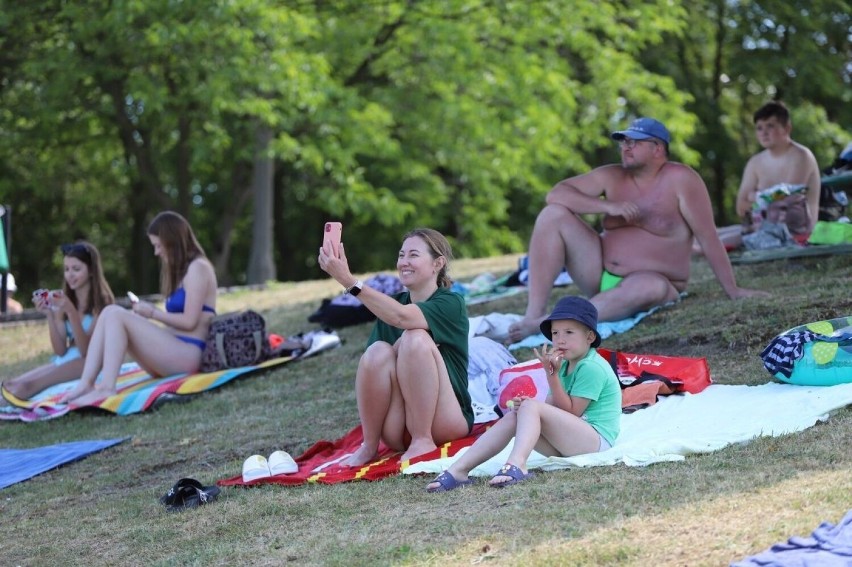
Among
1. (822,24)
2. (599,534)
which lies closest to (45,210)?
(822,24)

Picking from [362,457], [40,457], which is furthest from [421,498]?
[40,457]

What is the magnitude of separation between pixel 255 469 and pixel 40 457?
2.02m

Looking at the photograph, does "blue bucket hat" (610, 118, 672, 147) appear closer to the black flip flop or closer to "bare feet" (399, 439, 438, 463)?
"bare feet" (399, 439, 438, 463)

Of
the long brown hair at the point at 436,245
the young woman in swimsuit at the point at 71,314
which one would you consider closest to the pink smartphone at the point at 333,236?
the long brown hair at the point at 436,245

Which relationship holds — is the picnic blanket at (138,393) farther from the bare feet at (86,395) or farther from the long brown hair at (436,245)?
A: the long brown hair at (436,245)

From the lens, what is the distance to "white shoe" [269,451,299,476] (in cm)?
590

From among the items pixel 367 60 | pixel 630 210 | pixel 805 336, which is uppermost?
pixel 367 60

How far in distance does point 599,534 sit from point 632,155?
4.42 meters

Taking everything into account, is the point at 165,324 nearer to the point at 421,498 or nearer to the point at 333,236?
the point at 333,236

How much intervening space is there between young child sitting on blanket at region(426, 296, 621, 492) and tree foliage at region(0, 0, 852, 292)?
11.9 m

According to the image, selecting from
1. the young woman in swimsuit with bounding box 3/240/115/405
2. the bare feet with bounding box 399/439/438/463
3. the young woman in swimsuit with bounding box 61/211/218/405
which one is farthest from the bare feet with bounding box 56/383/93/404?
the bare feet with bounding box 399/439/438/463

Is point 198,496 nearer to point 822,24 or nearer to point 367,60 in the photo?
point 367,60

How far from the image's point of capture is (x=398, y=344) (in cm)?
566

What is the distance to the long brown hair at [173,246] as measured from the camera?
874cm
